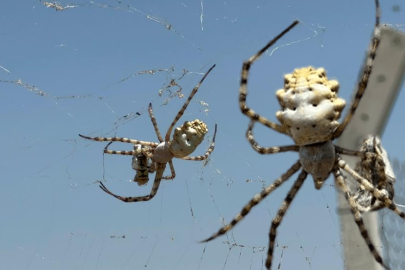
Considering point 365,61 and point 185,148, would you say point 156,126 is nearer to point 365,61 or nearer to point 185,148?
point 185,148

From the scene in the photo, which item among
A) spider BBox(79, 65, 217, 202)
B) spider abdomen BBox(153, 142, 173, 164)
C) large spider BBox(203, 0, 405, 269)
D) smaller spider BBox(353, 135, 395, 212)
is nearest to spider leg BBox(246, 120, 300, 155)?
large spider BBox(203, 0, 405, 269)

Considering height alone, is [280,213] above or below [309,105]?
below

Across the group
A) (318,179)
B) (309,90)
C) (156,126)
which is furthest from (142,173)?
(309,90)

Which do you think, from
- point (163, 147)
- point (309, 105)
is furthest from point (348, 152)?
point (163, 147)

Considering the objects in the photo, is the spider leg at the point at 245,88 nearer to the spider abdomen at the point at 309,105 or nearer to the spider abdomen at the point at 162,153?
the spider abdomen at the point at 309,105

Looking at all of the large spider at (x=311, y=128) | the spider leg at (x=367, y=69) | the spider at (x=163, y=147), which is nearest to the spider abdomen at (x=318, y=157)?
the large spider at (x=311, y=128)

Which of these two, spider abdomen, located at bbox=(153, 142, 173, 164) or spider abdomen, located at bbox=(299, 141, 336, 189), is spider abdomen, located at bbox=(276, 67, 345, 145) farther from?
spider abdomen, located at bbox=(153, 142, 173, 164)

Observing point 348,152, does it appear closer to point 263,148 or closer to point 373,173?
point 373,173
